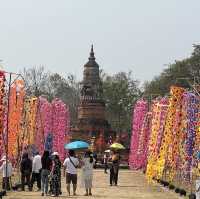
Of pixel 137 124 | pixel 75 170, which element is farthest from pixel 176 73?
pixel 75 170

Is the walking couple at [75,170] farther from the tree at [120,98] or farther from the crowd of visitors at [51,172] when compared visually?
the tree at [120,98]

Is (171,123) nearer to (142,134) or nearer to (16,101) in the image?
(16,101)

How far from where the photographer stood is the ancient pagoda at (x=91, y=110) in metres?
66.2

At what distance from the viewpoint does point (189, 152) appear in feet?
83.1

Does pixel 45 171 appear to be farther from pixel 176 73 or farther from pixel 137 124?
pixel 176 73

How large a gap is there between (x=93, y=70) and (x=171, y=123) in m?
44.3

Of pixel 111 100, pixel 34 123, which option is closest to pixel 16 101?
pixel 34 123

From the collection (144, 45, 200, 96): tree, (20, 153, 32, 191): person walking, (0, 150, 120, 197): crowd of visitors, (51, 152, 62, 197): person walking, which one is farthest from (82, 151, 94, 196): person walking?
(144, 45, 200, 96): tree

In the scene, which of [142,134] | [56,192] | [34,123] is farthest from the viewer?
[142,134]

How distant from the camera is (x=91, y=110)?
69.2 meters

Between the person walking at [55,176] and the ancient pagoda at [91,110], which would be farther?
the ancient pagoda at [91,110]

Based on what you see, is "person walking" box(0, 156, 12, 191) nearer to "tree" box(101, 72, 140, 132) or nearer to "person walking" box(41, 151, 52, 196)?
"person walking" box(41, 151, 52, 196)

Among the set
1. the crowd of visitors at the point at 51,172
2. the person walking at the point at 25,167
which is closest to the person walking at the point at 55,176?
the crowd of visitors at the point at 51,172

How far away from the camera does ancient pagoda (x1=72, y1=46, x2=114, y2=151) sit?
6625cm
